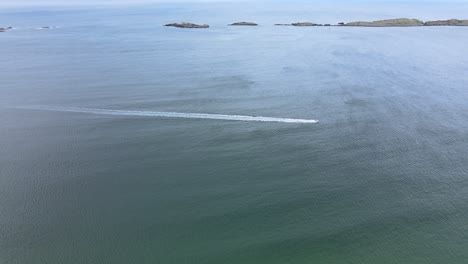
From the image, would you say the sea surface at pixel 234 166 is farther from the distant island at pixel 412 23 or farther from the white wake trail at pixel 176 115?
the distant island at pixel 412 23

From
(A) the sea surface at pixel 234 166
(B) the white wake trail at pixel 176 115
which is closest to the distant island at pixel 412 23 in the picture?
(A) the sea surface at pixel 234 166

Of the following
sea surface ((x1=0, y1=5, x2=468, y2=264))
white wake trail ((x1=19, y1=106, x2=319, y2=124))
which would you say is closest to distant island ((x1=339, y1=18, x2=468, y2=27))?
sea surface ((x1=0, y1=5, x2=468, y2=264))

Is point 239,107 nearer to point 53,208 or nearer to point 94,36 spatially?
point 53,208

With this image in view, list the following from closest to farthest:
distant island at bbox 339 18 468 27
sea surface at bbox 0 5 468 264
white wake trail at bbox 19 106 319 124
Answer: sea surface at bbox 0 5 468 264 → white wake trail at bbox 19 106 319 124 → distant island at bbox 339 18 468 27

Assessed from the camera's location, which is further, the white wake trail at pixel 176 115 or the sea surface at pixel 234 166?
the white wake trail at pixel 176 115

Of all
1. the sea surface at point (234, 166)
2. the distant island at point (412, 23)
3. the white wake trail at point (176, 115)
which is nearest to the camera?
the sea surface at point (234, 166)

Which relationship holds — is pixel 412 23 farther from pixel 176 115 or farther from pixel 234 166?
pixel 234 166

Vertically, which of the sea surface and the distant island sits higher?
the distant island

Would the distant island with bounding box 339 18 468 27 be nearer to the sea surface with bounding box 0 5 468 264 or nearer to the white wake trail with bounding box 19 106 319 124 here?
the sea surface with bounding box 0 5 468 264
